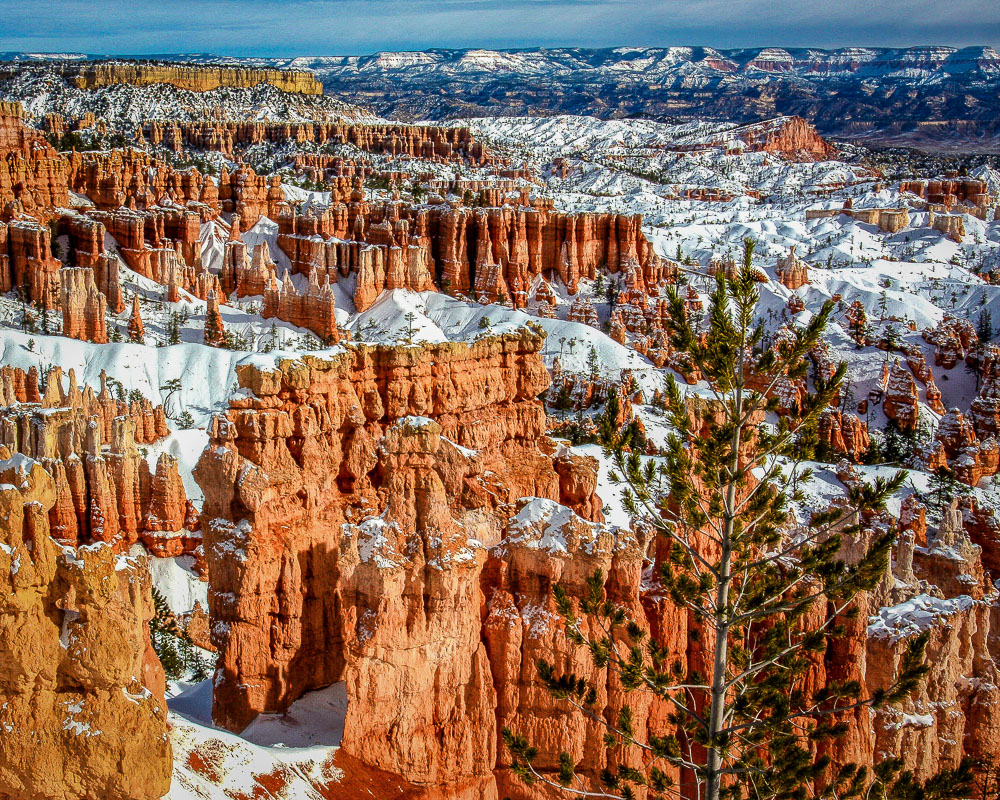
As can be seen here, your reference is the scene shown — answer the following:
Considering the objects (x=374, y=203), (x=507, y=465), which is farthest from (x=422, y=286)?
(x=507, y=465)

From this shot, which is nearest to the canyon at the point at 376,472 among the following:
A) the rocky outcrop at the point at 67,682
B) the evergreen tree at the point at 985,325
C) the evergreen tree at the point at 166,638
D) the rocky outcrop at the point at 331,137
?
the rocky outcrop at the point at 67,682

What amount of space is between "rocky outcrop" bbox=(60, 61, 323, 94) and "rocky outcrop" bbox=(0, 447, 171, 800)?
13214 centimetres

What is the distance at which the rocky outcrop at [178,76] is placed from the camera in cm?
13075

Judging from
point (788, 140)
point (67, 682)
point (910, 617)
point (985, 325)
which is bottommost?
point (985, 325)

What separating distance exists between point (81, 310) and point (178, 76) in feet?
318

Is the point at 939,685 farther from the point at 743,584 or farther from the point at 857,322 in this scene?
the point at 857,322

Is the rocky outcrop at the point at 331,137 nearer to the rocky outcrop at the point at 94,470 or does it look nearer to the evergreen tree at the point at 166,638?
the rocky outcrop at the point at 94,470

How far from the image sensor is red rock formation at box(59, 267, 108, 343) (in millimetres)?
52062

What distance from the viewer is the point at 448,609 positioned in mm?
14703

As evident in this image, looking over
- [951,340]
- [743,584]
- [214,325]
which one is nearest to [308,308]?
[214,325]

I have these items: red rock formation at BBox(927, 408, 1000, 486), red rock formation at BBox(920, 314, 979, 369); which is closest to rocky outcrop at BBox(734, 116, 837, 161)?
red rock formation at BBox(920, 314, 979, 369)

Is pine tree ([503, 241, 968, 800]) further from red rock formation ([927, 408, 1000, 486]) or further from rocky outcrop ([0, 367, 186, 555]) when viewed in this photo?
red rock formation ([927, 408, 1000, 486])

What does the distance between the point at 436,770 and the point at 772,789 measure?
5031 millimetres

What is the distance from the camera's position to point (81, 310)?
2058 inches
